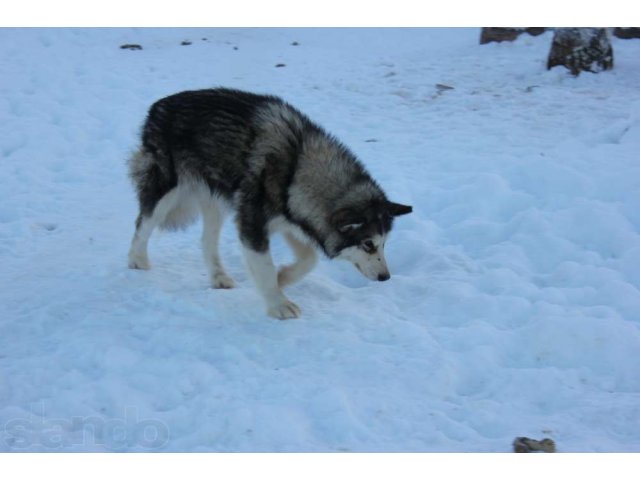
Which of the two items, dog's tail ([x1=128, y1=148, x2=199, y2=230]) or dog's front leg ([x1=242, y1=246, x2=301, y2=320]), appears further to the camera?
dog's tail ([x1=128, y1=148, x2=199, y2=230])

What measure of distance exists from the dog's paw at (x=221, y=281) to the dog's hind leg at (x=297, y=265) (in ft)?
1.67

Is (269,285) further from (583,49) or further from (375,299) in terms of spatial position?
(583,49)

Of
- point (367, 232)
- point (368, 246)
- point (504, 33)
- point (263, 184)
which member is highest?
point (504, 33)

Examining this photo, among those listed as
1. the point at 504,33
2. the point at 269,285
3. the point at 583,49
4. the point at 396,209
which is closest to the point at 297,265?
the point at 269,285

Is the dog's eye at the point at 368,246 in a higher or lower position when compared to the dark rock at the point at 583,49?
lower

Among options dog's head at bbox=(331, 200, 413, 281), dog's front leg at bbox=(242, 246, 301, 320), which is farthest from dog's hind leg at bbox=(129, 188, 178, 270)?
dog's head at bbox=(331, 200, 413, 281)

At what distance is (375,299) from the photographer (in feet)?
19.9

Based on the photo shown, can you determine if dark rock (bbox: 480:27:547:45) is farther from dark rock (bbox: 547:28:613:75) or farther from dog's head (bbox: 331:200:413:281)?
dog's head (bbox: 331:200:413:281)

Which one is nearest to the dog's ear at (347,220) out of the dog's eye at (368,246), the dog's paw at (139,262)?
the dog's eye at (368,246)

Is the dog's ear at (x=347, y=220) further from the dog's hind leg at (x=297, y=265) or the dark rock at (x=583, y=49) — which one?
the dark rock at (x=583, y=49)

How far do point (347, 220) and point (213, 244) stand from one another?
5.02 ft

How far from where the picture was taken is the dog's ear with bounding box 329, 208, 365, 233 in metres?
5.48

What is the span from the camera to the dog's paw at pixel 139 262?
21.5 feet

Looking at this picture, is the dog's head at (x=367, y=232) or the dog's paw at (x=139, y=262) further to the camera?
the dog's paw at (x=139, y=262)
